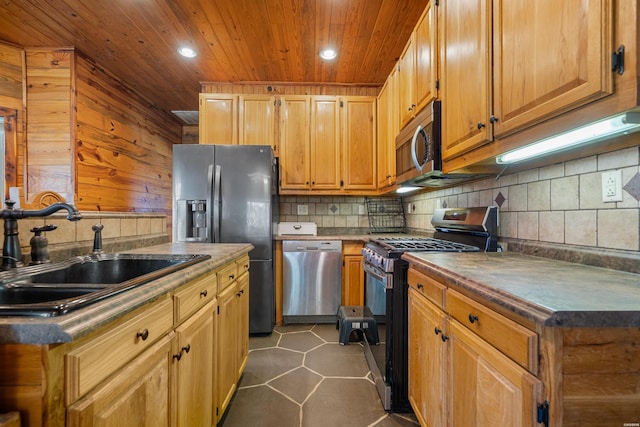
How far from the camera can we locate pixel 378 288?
186 cm

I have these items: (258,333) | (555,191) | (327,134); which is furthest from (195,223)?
(555,191)

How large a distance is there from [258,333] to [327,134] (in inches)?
88.9

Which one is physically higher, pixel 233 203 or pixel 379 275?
pixel 233 203

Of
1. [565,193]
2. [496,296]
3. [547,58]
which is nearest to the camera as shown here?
[496,296]

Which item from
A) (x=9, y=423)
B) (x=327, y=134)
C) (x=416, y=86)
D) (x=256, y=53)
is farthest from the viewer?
(x=327, y=134)

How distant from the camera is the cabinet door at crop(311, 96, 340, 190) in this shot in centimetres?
325

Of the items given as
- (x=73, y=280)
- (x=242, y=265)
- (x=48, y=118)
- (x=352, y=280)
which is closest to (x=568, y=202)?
(x=242, y=265)

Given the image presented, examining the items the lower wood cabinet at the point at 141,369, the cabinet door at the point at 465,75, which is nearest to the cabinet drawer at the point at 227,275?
the lower wood cabinet at the point at 141,369

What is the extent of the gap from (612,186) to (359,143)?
95.2 inches

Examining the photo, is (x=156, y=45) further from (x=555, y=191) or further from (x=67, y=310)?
(x=555, y=191)

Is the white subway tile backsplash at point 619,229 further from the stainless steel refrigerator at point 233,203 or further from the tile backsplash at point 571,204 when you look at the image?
the stainless steel refrigerator at point 233,203

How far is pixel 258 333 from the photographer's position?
2674 mm

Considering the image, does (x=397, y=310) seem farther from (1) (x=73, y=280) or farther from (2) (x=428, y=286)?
(1) (x=73, y=280)

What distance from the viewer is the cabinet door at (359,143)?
128 inches
